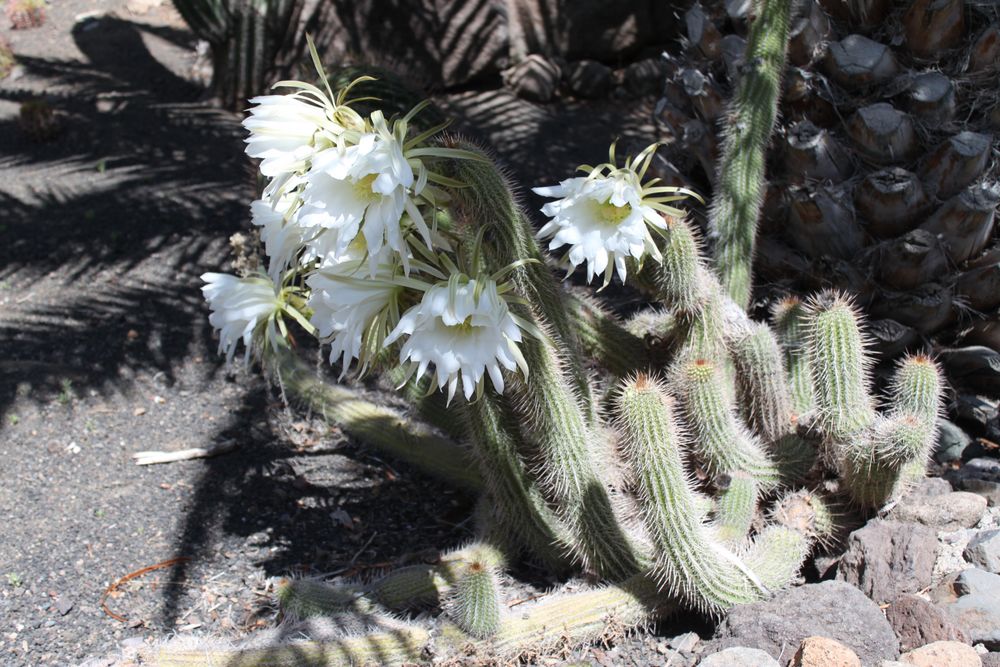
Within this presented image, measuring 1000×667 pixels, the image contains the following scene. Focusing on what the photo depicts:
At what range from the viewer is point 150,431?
10.4 feet

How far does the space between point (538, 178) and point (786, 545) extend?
8.54 feet

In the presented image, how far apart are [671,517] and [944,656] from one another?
2.05 ft

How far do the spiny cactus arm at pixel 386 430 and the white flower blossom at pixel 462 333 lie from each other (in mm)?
983

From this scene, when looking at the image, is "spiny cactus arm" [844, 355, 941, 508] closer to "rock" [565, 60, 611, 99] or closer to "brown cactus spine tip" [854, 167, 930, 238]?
"brown cactus spine tip" [854, 167, 930, 238]

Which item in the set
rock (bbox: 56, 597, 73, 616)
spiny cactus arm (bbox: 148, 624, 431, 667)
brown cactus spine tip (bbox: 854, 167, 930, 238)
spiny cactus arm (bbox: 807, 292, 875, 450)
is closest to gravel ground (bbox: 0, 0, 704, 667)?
rock (bbox: 56, 597, 73, 616)

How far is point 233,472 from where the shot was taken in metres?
2.99

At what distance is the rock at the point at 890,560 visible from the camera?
2.25 metres

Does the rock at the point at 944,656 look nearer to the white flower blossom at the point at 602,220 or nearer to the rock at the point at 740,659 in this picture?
the rock at the point at 740,659

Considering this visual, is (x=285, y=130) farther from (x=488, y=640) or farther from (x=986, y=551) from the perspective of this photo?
(x=986, y=551)

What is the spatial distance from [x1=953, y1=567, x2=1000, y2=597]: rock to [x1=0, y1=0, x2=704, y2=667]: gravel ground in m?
0.72

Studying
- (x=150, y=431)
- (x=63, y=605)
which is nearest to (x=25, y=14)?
(x=150, y=431)

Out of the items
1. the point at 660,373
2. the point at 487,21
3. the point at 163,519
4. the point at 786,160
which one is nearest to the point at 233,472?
the point at 163,519

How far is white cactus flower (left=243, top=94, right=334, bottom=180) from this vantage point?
172 centimetres

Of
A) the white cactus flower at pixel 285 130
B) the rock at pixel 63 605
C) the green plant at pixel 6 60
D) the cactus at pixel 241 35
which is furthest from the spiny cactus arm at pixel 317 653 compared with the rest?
the green plant at pixel 6 60
